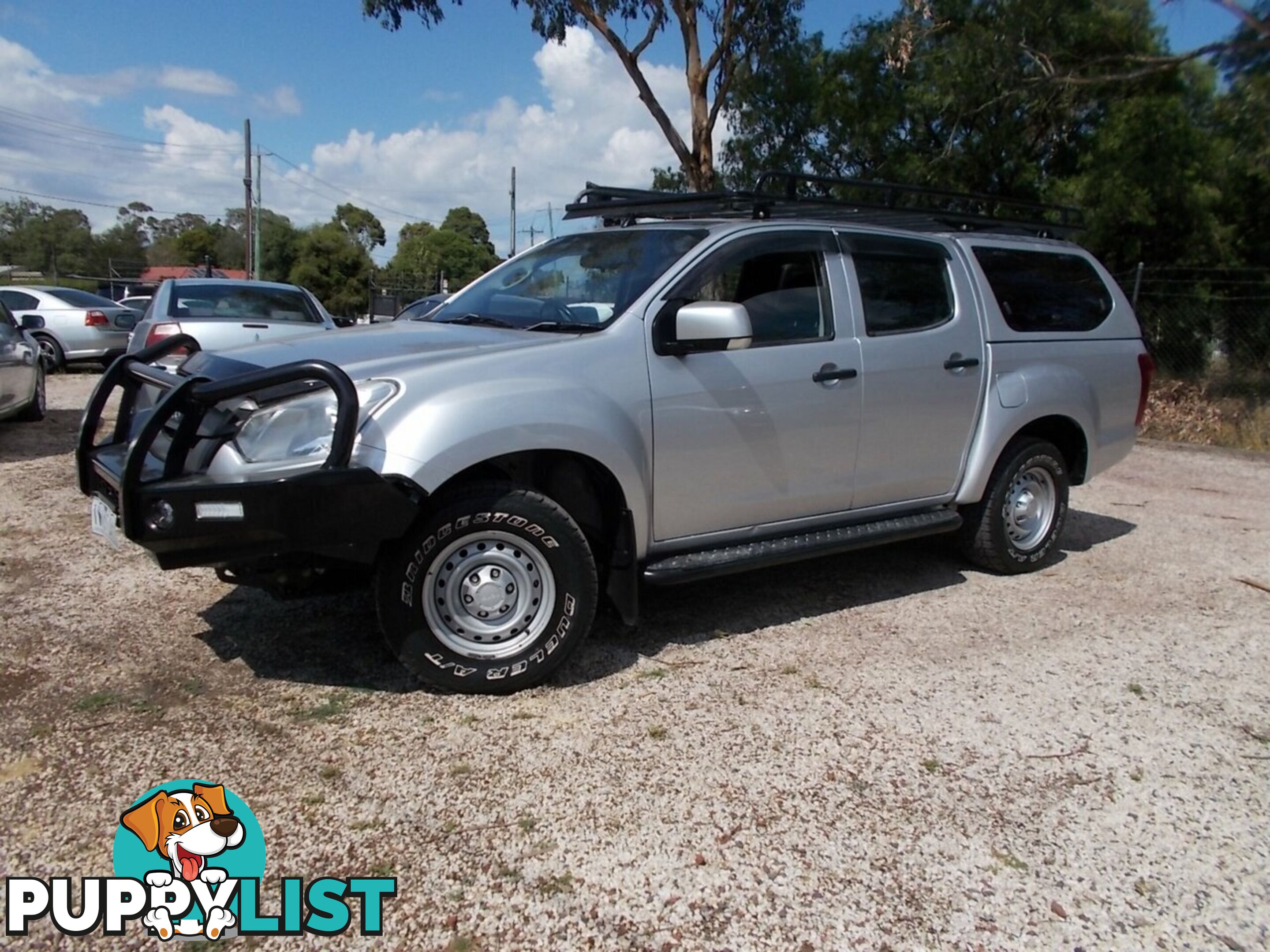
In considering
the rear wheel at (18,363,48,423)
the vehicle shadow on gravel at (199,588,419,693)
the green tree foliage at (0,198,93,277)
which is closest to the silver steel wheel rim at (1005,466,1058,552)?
the vehicle shadow on gravel at (199,588,419,693)

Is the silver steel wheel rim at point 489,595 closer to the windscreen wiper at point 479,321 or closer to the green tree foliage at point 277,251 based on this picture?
the windscreen wiper at point 479,321

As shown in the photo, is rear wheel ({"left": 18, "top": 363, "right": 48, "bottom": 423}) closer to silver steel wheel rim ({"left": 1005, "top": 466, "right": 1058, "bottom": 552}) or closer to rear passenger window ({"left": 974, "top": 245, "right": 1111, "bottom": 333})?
rear passenger window ({"left": 974, "top": 245, "right": 1111, "bottom": 333})

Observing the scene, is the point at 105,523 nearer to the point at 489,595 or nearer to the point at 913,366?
the point at 489,595

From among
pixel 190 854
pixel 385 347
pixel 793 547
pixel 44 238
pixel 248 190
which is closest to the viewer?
pixel 190 854

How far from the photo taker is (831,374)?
443 cm

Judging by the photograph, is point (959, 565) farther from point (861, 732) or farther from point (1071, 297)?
point (861, 732)

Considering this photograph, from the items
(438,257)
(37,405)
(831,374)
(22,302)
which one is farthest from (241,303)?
(438,257)

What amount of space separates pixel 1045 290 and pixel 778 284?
1955mm

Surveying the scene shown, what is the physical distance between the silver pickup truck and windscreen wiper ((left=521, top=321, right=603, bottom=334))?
15mm

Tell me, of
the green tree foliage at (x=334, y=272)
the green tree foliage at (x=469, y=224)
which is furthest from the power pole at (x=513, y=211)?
the green tree foliage at (x=469, y=224)

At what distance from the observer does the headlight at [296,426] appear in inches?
129

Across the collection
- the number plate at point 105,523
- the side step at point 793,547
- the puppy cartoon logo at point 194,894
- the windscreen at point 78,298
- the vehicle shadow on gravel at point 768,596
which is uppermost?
the windscreen at point 78,298

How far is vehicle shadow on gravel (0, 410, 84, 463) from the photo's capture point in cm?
793

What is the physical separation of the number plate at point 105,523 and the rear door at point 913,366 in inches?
124
